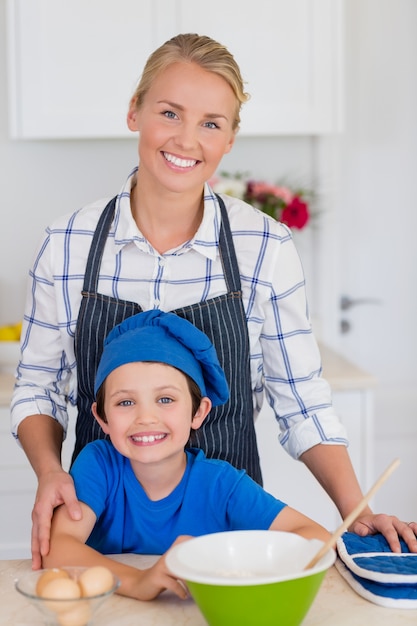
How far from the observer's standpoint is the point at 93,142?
129 inches

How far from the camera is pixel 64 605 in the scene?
1033mm

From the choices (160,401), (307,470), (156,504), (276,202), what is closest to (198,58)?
(160,401)

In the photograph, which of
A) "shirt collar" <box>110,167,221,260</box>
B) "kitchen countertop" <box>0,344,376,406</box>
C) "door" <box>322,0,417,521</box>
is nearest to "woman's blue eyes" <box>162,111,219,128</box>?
"shirt collar" <box>110,167,221,260</box>

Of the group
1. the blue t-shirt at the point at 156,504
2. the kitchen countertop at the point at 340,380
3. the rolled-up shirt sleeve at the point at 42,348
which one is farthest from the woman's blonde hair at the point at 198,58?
the kitchen countertop at the point at 340,380

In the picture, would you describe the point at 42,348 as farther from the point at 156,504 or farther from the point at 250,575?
the point at 250,575

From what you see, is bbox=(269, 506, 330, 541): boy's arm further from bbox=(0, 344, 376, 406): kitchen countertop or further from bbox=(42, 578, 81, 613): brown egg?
bbox=(0, 344, 376, 406): kitchen countertop

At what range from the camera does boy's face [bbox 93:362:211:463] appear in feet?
4.43

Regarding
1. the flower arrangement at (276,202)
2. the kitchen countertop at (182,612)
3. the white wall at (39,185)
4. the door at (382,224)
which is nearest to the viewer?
the kitchen countertop at (182,612)

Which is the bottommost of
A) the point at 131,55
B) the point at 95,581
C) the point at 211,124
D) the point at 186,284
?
the point at 95,581

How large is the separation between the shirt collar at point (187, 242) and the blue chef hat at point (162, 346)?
26 cm

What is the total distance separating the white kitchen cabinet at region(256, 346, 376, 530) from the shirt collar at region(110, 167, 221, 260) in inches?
45.4

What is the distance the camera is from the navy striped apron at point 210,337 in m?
1.63

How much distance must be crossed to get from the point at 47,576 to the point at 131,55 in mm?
2114

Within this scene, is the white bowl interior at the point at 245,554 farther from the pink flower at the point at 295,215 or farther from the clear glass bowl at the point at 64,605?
the pink flower at the point at 295,215
